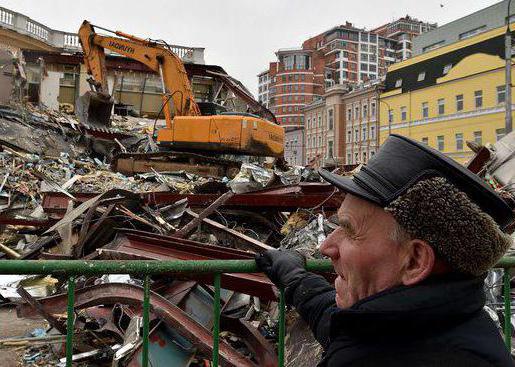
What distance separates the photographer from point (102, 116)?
16000 millimetres

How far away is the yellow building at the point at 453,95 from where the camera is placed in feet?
126

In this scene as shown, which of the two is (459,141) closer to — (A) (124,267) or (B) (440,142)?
(B) (440,142)

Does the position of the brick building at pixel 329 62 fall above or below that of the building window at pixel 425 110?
→ above

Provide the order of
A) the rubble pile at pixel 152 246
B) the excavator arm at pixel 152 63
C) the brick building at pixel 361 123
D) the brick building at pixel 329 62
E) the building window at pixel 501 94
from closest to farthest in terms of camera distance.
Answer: the rubble pile at pixel 152 246 < the excavator arm at pixel 152 63 < the building window at pixel 501 94 < the brick building at pixel 361 123 < the brick building at pixel 329 62

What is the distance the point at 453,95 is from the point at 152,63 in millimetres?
36098

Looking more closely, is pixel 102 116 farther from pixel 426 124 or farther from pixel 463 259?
pixel 426 124

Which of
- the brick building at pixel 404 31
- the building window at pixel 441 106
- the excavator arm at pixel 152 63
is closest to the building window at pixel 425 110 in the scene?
the building window at pixel 441 106

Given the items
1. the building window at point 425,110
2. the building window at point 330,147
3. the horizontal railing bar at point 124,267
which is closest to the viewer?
the horizontal railing bar at point 124,267

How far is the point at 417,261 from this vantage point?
1270mm

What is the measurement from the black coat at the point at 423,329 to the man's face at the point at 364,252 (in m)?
0.08

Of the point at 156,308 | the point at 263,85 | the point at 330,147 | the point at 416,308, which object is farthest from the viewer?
the point at 263,85

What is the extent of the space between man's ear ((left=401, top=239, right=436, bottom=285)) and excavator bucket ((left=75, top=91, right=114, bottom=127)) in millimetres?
14651

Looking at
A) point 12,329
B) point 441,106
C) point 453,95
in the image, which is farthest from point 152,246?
point 441,106

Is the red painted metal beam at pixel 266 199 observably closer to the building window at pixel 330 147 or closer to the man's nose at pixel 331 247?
the man's nose at pixel 331 247
